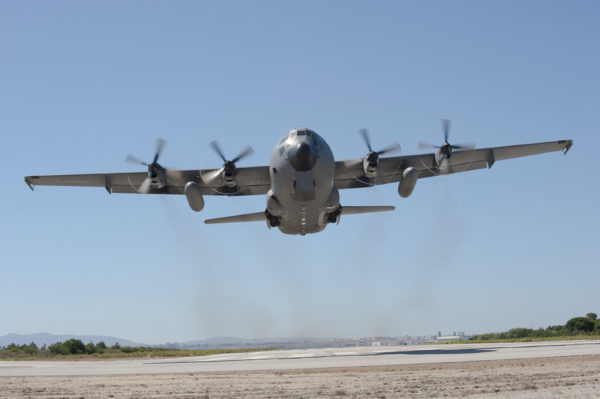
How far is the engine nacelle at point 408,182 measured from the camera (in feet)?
88.1

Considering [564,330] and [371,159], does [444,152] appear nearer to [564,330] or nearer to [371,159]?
[371,159]

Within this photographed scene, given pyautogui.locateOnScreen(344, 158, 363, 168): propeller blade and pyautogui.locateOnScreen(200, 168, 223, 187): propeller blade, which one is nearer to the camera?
pyautogui.locateOnScreen(200, 168, 223, 187): propeller blade

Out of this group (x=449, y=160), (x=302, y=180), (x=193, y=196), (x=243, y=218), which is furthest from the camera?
(x=449, y=160)

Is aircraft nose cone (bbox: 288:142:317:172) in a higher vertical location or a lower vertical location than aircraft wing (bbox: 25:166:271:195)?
lower

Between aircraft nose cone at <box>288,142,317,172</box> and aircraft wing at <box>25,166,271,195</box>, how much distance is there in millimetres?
4256

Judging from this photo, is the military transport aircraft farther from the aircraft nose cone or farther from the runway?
the runway

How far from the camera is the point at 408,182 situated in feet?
88.3

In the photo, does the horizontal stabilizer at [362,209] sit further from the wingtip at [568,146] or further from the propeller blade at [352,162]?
the wingtip at [568,146]

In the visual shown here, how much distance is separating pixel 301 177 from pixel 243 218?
15.8ft

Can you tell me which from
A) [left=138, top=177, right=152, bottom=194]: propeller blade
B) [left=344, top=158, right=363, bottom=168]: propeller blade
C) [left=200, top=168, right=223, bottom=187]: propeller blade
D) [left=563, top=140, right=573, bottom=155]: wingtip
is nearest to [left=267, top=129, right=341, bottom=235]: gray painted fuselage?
[left=344, top=158, right=363, bottom=168]: propeller blade

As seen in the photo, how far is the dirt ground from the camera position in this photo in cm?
1197

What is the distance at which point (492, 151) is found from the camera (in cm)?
2897

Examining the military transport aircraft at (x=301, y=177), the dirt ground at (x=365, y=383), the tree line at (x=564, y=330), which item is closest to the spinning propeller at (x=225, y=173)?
the military transport aircraft at (x=301, y=177)

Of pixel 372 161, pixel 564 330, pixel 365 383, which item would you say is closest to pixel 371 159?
pixel 372 161
